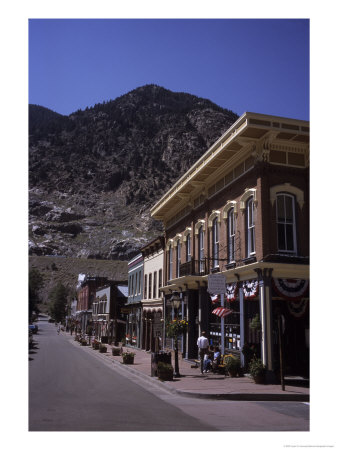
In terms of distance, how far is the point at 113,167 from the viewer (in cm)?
17575

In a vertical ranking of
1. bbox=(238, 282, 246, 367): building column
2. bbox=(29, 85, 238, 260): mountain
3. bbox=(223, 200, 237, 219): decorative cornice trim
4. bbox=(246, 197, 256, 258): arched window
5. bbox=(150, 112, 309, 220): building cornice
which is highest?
bbox=(29, 85, 238, 260): mountain

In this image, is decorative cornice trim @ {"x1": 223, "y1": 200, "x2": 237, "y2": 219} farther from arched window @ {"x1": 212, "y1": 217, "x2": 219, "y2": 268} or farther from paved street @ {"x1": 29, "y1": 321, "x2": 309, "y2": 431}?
paved street @ {"x1": 29, "y1": 321, "x2": 309, "y2": 431}

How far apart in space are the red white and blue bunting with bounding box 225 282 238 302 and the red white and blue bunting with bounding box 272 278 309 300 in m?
2.43

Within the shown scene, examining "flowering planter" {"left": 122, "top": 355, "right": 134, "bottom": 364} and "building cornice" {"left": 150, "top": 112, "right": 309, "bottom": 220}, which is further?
"flowering planter" {"left": 122, "top": 355, "right": 134, "bottom": 364}

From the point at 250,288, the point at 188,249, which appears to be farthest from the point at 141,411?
the point at 188,249

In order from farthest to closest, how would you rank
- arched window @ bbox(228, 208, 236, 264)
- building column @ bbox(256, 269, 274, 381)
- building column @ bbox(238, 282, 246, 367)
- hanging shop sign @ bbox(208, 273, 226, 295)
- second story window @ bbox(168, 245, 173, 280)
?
1. second story window @ bbox(168, 245, 173, 280)
2. arched window @ bbox(228, 208, 236, 264)
3. building column @ bbox(238, 282, 246, 367)
4. hanging shop sign @ bbox(208, 273, 226, 295)
5. building column @ bbox(256, 269, 274, 381)

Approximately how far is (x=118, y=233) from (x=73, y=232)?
1918cm

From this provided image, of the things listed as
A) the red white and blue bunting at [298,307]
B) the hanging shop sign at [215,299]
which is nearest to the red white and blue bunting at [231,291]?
the hanging shop sign at [215,299]

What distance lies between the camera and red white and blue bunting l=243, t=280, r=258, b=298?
16766 mm

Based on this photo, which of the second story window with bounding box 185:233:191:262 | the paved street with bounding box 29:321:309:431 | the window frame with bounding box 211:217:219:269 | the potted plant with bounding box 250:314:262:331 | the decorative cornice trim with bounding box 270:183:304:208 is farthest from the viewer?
the second story window with bounding box 185:233:191:262

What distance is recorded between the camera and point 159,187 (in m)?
165

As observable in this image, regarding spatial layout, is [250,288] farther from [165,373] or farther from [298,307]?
[165,373]

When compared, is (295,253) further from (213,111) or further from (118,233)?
(213,111)

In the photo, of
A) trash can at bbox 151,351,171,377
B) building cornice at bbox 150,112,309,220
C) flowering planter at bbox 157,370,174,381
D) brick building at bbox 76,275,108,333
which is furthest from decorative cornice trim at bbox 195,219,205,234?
brick building at bbox 76,275,108,333
